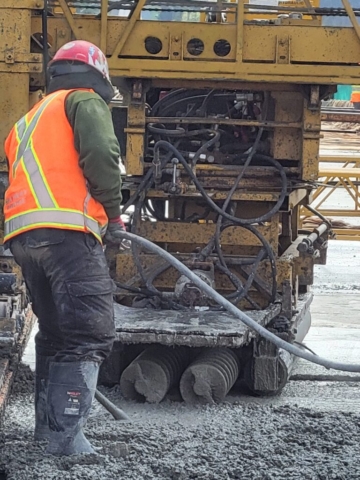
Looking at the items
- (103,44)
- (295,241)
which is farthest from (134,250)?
(295,241)

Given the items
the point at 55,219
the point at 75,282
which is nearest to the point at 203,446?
the point at 75,282

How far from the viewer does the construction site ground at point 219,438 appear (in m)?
4.34

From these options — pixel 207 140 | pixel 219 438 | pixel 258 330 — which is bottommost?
pixel 219 438

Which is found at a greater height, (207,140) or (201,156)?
(207,140)

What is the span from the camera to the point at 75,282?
4.50 meters

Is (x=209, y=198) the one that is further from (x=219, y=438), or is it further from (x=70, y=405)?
(x=70, y=405)

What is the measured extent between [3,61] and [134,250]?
4.91 ft

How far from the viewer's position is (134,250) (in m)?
6.52

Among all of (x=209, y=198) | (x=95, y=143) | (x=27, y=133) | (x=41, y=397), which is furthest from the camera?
(x=209, y=198)

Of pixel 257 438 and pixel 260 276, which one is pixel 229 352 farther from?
pixel 257 438

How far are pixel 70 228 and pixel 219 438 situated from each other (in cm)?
139

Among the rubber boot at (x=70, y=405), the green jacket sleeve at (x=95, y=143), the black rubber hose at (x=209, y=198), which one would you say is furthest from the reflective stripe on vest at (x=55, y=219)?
the black rubber hose at (x=209, y=198)

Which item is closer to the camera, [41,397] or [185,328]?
[41,397]

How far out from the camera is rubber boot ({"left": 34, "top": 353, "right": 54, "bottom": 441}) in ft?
16.0
